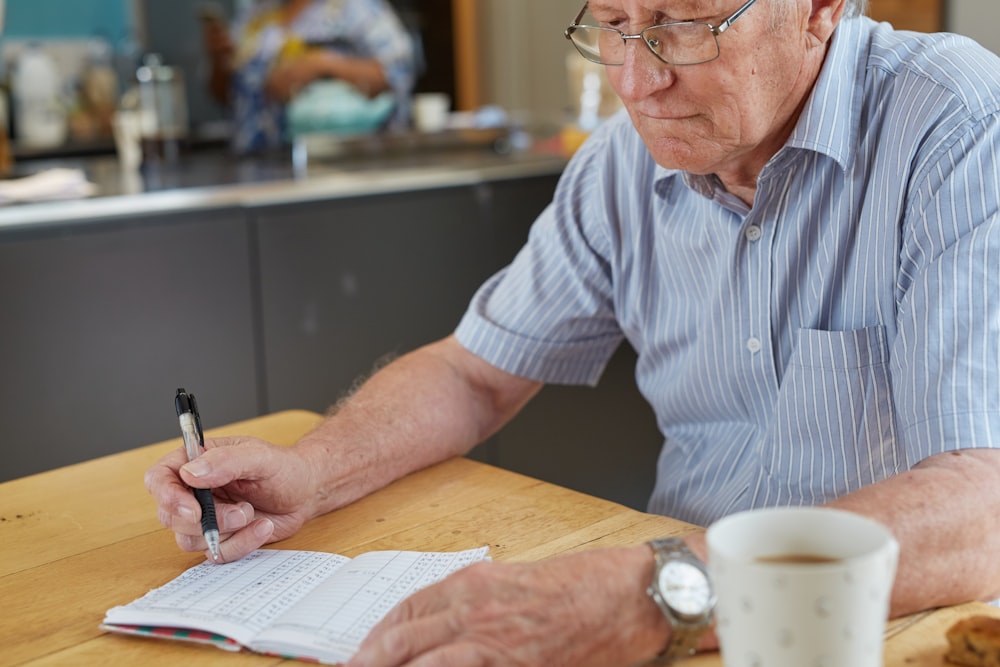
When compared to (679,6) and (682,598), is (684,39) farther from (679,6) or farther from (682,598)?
(682,598)

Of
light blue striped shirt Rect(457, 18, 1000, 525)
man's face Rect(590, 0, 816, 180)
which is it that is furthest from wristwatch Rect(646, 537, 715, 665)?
man's face Rect(590, 0, 816, 180)

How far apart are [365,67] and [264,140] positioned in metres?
0.32

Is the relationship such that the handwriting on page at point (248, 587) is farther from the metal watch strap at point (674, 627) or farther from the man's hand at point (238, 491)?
the metal watch strap at point (674, 627)

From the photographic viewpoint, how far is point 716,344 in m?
1.24

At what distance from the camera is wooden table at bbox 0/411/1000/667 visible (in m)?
0.81

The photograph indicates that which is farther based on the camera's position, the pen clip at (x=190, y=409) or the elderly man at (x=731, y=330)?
the pen clip at (x=190, y=409)

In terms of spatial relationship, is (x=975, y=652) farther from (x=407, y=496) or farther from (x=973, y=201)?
(x=407, y=496)

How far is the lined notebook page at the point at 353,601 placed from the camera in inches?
30.9

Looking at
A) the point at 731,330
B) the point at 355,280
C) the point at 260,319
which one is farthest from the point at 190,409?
the point at 355,280

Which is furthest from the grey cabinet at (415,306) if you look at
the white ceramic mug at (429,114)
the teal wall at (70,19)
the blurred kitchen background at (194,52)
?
the teal wall at (70,19)

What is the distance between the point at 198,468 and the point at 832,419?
595 mm

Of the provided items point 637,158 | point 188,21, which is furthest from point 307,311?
point 188,21

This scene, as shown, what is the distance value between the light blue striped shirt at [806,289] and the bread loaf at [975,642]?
0.20 m

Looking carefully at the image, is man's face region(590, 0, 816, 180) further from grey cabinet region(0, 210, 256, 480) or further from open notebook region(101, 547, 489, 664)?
grey cabinet region(0, 210, 256, 480)
